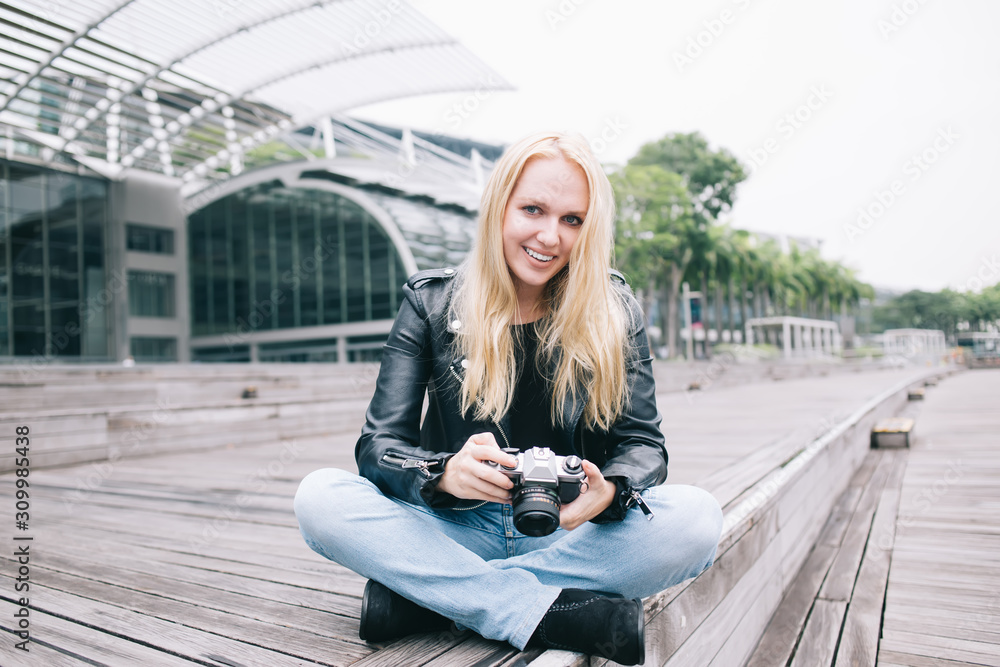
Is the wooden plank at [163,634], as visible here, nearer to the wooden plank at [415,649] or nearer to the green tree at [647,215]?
the wooden plank at [415,649]

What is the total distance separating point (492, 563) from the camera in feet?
5.34

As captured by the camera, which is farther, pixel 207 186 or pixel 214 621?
pixel 207 186

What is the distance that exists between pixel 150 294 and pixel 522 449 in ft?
87.5

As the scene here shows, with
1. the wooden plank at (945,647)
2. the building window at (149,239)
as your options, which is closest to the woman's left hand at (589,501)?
the wooden plank at (945,647)

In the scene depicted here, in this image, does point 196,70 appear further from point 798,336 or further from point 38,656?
point 798,336

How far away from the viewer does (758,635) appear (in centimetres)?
277

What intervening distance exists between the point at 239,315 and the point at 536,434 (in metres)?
27.8

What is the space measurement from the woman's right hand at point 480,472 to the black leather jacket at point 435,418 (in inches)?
4.0

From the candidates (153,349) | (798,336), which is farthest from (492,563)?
(798,336)

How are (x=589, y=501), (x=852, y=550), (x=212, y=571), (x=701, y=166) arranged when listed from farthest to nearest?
1. (x=701, y=166)
2. (x=852, y=550)
3. (x=212, y=571)
4. (x=589, y=501)

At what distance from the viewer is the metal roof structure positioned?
46.0 feet

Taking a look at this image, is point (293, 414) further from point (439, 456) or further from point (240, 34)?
point (240, 34)

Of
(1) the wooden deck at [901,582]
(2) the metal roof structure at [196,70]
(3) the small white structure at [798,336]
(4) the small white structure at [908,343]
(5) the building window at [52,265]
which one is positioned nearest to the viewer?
(1) the wooden deck at [901,582]

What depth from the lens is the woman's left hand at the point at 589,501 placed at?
138cm
